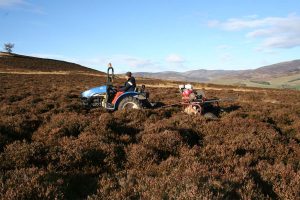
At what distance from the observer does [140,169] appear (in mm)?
5969

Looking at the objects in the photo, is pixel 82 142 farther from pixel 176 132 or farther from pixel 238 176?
pixel 238 176

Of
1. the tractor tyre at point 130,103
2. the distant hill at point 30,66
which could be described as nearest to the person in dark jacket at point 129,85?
the tractor tyre at point 130,103

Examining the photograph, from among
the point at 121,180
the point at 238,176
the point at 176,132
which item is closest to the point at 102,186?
the point at 121,180

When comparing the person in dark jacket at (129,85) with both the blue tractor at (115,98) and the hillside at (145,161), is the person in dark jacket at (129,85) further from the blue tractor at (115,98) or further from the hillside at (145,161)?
the hillside at (145,161)

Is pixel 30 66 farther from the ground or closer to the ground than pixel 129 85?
farther from the ground

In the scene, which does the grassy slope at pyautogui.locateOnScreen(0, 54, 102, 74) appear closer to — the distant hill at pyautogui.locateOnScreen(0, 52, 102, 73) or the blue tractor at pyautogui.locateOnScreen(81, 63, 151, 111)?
the distant hill at pyautogui.locateOnScreen(0, 52, 102, 73)

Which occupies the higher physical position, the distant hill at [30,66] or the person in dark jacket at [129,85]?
the distant hill at [30,66]

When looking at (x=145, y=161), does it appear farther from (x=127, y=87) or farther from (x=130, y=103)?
(x=127, y=87)

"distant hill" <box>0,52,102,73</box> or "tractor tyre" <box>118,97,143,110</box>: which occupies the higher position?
"distant hill" <box>0,52,102,73</box>

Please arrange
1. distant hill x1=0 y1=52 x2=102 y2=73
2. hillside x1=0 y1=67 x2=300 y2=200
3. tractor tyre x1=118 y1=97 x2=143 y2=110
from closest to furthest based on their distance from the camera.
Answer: hillside x1=0 y1=67 x2=300 y2=200 → tractor tyre x1=118 y1=97 x2=143 y2=110 → distant hill x1=0 y1=52 x2=102 y2=73

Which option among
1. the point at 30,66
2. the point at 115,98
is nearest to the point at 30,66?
the point at 30,66

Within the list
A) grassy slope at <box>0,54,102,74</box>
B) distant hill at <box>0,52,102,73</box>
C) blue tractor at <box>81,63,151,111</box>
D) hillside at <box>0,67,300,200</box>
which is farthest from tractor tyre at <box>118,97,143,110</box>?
distant hill at <box>0,52,102,73</box>

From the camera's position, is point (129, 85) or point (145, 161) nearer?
point (145, 161)

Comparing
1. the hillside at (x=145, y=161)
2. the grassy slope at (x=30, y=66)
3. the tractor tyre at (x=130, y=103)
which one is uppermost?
the grassy slope at (x=30, y=66)
